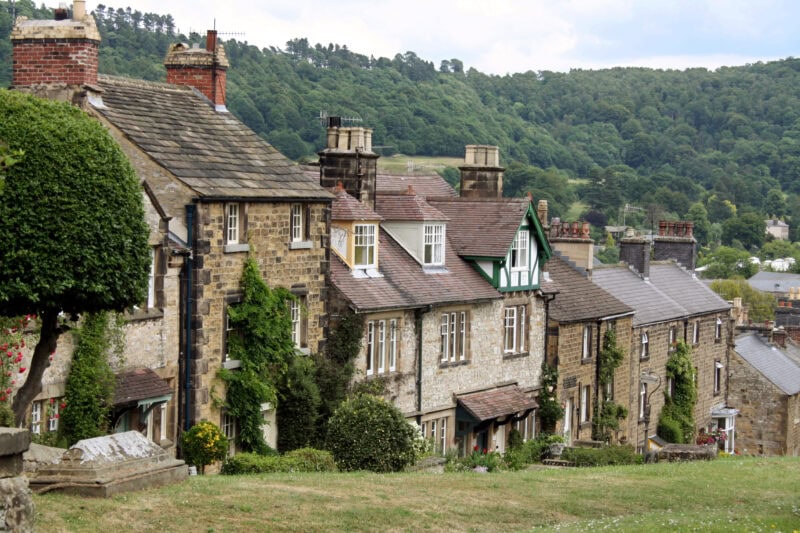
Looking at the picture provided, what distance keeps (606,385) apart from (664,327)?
654cm

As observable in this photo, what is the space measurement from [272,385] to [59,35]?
8.88 metres

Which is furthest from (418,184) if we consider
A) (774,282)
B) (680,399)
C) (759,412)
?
(774,282)

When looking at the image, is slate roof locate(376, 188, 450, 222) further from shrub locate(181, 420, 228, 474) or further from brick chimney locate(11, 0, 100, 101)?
brick chimney locate(11, 0, 100, 101)

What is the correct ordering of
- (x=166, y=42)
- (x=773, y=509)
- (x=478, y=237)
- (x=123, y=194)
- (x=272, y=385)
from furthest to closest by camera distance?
(x=166, y=42), (x=478, y=237), (x=272, y=385), (x=773, y=509), (x=123, y=194)

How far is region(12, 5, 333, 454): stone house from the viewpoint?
91.6 ft

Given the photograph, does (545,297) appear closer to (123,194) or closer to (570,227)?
(570,227)

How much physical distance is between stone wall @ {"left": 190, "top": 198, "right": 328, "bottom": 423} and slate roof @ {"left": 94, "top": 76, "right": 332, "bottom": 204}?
497 mm

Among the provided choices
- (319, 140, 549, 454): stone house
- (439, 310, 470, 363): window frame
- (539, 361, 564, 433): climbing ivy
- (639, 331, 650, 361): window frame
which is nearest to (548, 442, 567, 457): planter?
(319, 140, 549, 454): stone house

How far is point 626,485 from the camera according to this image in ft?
86.7

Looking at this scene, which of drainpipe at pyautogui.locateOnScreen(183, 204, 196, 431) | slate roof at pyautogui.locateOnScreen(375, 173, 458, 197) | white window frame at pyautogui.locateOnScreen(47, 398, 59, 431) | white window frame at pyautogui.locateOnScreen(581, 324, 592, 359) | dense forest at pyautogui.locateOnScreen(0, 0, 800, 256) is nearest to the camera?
white window frame at pyautogui.locateOnScreen(47, 398, 59, 431)

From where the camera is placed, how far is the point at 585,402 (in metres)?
45.3

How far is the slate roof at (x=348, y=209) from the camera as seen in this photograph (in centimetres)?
3388

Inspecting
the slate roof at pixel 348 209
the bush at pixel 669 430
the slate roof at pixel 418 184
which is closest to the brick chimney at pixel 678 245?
the bush at pixel 669 430

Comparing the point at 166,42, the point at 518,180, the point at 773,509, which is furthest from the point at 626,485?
the point at 518,180
